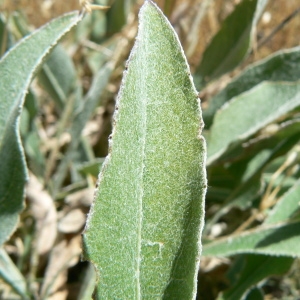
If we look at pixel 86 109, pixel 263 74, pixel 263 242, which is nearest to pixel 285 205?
pixel 263 242

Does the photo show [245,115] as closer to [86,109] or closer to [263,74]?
[263,74]

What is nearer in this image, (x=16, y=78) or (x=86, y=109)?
(x=16, y=78)

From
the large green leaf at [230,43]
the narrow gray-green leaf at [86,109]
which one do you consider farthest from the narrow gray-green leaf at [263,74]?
the narrow gray-green leaf at [86,109]

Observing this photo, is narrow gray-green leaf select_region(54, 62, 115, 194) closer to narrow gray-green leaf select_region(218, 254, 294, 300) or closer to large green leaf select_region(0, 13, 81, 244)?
large green leaf select_region(0, 13, 81, 244)

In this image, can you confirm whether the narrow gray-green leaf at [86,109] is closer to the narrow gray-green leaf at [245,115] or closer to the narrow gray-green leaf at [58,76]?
the narrow gray-green leaf at [58,76]

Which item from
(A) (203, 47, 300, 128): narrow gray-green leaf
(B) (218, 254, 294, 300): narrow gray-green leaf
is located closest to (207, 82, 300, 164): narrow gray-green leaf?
(A) (203, 47, 300, 128): narrow gray-green leaf

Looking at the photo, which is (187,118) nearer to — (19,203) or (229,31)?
(19,203)

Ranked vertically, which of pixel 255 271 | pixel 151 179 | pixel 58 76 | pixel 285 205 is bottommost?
pixel 255 271

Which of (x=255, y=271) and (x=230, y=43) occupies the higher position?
(x=230, y=43)
